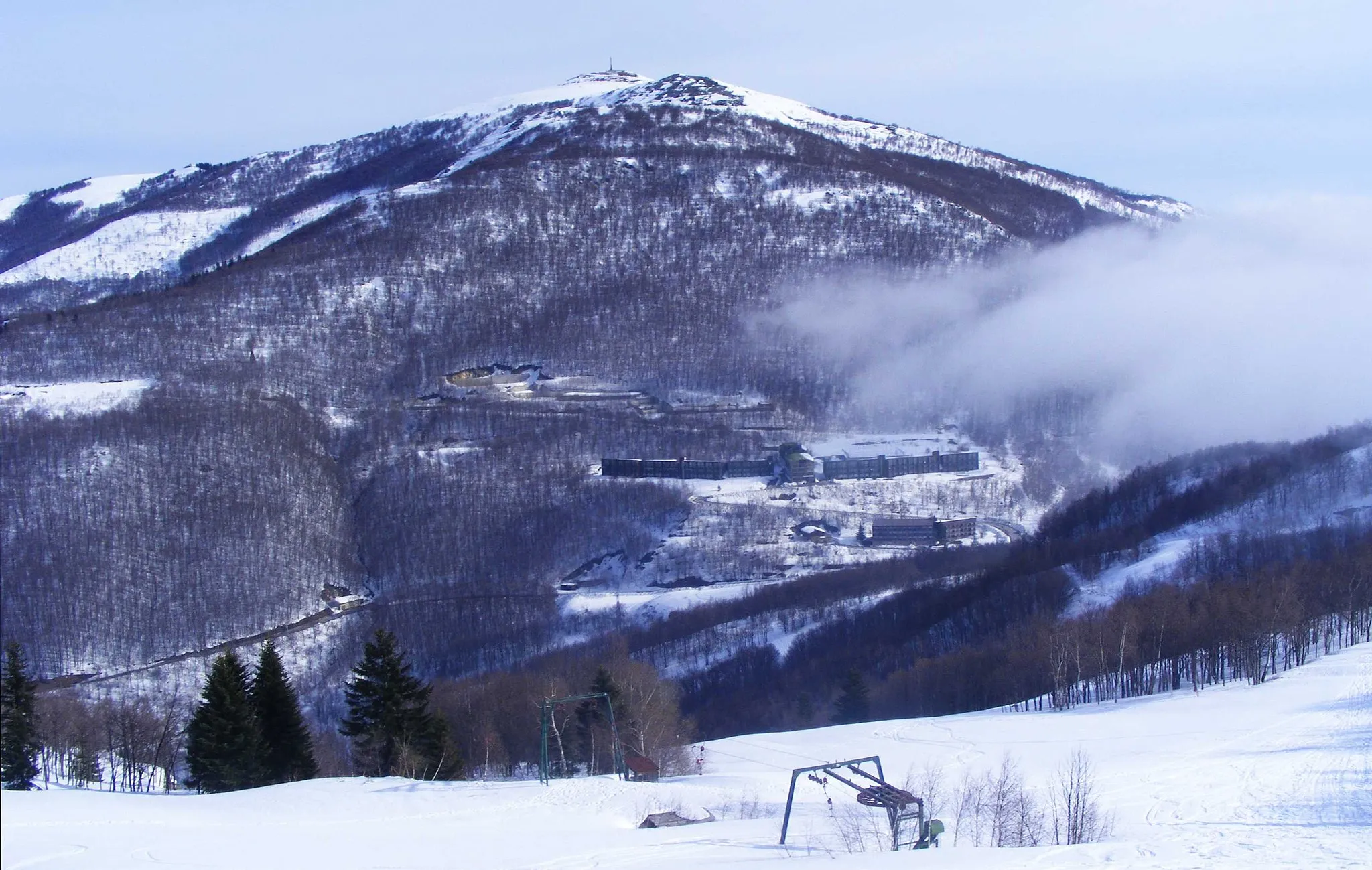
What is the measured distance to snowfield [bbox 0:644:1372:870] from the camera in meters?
23.5

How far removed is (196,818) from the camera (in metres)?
27.8

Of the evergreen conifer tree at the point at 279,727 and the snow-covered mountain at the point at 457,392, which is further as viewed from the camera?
the snow-covered mountain at the point at 457,392

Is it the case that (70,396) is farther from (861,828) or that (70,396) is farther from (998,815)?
(998,815)

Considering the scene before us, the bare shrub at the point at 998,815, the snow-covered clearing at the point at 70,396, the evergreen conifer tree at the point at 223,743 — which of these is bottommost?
the bare shrub at the point at 998,815

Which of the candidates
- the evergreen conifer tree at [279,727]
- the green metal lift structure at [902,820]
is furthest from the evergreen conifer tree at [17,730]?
the green metal lift structure at [902,820]

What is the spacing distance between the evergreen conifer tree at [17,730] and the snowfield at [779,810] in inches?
239

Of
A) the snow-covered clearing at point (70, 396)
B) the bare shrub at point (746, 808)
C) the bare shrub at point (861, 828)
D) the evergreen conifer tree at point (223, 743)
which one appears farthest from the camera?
the snow-covered clearing at point (70, 396)

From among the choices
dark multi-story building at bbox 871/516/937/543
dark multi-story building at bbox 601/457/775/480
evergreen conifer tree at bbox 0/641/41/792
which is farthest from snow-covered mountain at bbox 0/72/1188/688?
evergreen conifer tree at bbox 0/641/41/792

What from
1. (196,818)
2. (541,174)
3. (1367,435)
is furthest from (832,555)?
(541,174)

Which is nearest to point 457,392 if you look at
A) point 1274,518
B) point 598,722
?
point 1274,518

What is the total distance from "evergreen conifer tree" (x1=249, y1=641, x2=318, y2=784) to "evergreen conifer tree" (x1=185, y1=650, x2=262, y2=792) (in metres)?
0.95

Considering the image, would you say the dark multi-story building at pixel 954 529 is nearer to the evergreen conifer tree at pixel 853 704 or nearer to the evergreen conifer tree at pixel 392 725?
the evergreen conifer tree at pixel 853 704

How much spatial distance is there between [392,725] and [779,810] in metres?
11.9

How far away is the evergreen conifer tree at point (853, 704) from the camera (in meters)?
63.3
